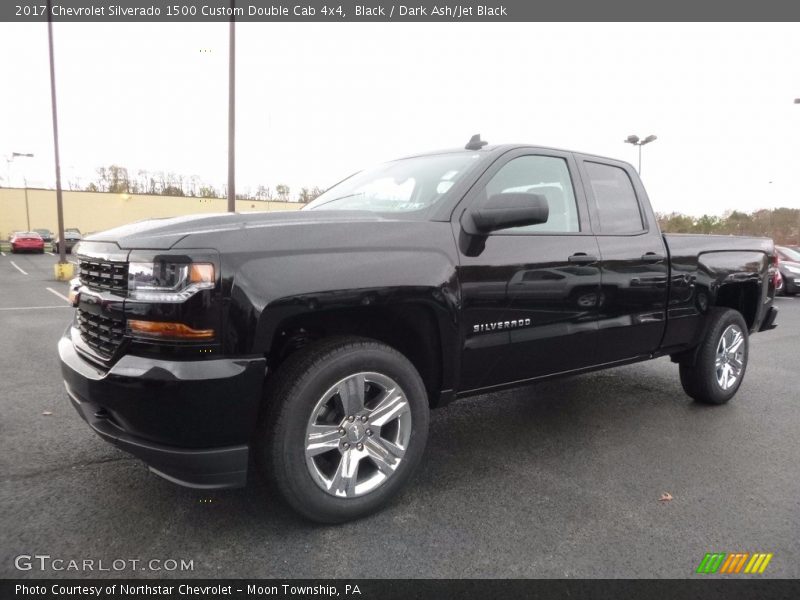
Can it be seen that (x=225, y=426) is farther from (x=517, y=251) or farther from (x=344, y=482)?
(x=517, y=251)

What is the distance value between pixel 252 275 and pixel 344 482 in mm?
1038

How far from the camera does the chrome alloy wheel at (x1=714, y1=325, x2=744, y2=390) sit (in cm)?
439

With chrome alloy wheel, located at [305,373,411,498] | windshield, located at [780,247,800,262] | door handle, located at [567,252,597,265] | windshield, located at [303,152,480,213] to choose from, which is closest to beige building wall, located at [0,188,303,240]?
windshield, located at [780,247,800,262]

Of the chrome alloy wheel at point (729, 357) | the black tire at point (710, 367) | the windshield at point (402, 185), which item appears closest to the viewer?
the windshield at point (402, 185)

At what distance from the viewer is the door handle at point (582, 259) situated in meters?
3.25

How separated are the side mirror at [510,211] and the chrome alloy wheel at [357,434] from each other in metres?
0.93

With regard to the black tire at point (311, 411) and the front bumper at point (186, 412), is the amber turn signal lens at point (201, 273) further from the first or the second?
the black tire at point (311, 411)

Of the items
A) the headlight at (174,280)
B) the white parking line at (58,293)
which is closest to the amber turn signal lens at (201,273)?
the headlight at (174,280)

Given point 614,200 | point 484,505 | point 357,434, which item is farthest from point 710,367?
point 357,434

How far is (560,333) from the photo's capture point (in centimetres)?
320

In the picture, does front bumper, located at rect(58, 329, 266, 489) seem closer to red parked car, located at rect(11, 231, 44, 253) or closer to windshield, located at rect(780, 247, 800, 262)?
windshield, located at rect(780, 247, 800, 262)

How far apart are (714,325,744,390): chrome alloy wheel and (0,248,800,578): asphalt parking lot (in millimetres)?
331

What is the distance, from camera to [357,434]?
8.25ft
